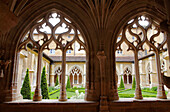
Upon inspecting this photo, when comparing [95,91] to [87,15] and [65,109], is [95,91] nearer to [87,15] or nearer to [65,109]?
[65,109]

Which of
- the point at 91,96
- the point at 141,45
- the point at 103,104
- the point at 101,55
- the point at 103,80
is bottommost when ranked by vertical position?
the point at 103,104

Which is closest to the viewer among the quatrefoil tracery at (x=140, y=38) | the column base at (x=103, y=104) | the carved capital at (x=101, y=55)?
the column base at (x=103, y=104)

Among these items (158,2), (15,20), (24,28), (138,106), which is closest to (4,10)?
(15,20)

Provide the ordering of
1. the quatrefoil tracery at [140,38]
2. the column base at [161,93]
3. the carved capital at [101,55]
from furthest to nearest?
the quatrefoil tracery at [140,38] < the column base at [161,93] < the carved capital at [101,55]

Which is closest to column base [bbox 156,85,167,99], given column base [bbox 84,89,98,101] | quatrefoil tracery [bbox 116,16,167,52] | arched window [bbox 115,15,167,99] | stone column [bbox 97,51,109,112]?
arched window [bbox 115,15,167,99]

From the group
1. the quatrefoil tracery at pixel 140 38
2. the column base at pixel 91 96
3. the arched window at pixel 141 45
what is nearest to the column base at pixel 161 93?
the arched window at pixel 141 45

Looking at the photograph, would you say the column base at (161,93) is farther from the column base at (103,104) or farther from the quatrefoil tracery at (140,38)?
the column base at (103,104)

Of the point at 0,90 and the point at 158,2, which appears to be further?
the point at 158,2

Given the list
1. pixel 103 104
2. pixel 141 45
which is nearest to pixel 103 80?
pixel 103 104

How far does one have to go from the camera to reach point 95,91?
12.9ft

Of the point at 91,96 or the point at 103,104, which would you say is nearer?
the point at 103,104

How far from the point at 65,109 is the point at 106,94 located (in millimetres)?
1237

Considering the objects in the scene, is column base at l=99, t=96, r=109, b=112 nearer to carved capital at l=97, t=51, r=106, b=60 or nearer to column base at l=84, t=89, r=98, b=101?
column base at l=84, t=89, r=98, b=101

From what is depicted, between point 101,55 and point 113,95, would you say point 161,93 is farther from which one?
point 101,55
